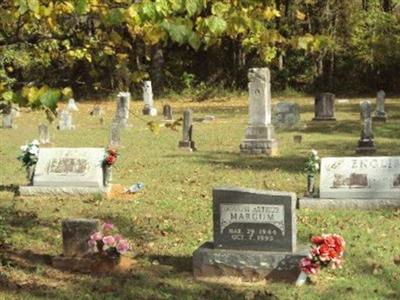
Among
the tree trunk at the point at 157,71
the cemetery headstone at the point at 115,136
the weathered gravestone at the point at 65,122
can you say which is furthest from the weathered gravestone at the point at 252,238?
the tree trunk at the point at 157,71

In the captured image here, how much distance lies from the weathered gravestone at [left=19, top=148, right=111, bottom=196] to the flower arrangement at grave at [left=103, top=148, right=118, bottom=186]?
0.08m

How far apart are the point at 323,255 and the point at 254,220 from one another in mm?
932

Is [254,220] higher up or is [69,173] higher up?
[69,173]

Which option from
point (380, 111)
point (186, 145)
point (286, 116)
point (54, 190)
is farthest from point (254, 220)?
Answer: point (380, 111)

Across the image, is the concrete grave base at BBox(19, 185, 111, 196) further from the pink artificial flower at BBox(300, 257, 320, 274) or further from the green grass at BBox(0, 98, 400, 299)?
the pink artificial flower at BBox(300, 257, 320, 274)

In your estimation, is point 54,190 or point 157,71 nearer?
point 54,190

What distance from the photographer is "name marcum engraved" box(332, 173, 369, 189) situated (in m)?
11.7

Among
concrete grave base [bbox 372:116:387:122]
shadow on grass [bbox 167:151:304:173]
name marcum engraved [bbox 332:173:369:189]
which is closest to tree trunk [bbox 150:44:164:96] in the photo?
concrete grave base [bbox 372:116:387:122]

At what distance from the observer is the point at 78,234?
8484 mm

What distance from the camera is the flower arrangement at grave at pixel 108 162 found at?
1305cm

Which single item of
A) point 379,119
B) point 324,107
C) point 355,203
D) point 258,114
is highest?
point 324,107

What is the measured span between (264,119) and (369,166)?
842cm

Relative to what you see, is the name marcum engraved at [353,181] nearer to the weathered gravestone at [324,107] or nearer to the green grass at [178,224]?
the green grass at [178,224]

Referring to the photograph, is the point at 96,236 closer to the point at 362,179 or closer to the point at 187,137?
the point at 362,179
